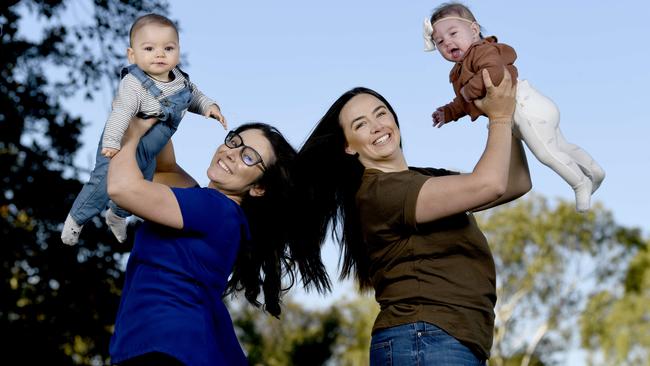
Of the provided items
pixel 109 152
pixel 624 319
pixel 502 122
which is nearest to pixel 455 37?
pixel 502 122

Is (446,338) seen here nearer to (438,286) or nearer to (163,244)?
(438,286)

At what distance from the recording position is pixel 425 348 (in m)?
3.76

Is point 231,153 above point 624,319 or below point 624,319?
above

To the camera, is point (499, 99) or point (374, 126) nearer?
point (499, 99)

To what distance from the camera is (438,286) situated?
3.84m

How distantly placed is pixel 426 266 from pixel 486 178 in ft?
Result: 1.37

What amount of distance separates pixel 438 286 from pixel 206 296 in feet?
2.69

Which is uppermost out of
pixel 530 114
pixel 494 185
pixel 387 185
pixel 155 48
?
pixel 530 114

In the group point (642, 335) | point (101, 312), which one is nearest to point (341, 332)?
point (642, 335)

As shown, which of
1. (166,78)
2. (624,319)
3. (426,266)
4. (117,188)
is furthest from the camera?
(624,319)

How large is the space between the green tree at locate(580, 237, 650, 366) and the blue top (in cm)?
2533

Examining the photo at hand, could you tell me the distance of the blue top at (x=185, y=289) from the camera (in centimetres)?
365

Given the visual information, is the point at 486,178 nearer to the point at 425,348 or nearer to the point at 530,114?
the point at 530,114

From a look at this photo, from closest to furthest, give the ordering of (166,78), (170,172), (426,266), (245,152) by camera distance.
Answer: (426,266) → (166,78) → (245,152) → (170,172)
